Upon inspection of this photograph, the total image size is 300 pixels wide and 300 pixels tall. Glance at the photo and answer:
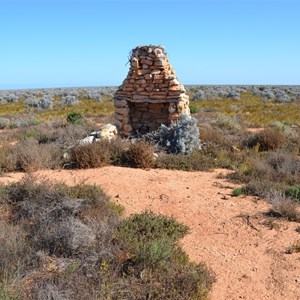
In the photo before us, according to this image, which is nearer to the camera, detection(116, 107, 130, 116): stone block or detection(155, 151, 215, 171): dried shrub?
detection(155, 151, 215, 171): dried shrub

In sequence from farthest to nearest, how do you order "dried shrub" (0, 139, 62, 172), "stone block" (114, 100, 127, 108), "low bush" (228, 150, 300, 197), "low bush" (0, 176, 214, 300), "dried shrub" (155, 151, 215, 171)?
1. "stone block" (114, 100, 127, 108)
2. "dried shrub" (155, 151, 215, 171)
3. "dried shrub" (0, 139, 62, 172)
4. "low bush" (228, 150, 300, 197)
5. "low bush" (0, 176, 214, 300)

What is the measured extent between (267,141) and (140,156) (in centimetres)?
421

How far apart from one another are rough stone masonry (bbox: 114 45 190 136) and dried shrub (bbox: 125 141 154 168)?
8.73 feet

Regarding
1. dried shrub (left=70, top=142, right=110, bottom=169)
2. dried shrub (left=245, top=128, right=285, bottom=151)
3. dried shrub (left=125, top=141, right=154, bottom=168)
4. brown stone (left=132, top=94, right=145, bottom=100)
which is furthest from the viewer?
brown stone (left=132, top=94, right=145, bottom=100)

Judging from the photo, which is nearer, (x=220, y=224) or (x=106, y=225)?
(x=106, y=225)

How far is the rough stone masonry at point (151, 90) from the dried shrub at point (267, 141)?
85.6 inches

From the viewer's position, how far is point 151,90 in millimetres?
11297

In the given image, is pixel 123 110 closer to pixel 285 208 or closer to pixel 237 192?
pixel 237 192

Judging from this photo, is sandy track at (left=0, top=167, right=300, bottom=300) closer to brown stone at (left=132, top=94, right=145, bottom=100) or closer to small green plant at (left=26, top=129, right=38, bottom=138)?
brown stone at (left=132, top=94, right=145, bottom=100)

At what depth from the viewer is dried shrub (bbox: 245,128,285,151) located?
1088 centimetres

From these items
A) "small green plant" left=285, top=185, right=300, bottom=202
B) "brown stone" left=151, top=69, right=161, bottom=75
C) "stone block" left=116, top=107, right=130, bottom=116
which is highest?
"brown stone" left=151, top=69, right=161, bottom=75

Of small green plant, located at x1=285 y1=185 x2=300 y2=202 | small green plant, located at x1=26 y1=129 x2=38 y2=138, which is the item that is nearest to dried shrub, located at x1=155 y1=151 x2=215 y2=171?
small green plant, located at x1=285 y1=185 x2=300 y2=202

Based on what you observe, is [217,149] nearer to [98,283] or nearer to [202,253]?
[202,253]

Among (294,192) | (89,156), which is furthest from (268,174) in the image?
(89,156)
